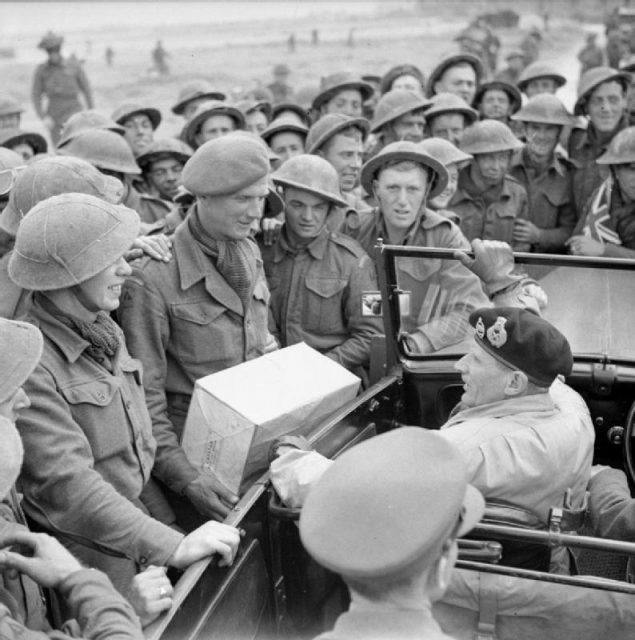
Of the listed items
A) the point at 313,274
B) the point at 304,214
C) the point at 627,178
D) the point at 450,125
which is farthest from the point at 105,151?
the point at 627,178

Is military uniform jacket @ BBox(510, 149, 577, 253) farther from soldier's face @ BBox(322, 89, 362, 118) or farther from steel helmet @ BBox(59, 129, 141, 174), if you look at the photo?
steel helmet @ BBox(59, 129, 141, 174)

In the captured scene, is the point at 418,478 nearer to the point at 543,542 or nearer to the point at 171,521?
the point at 543,542

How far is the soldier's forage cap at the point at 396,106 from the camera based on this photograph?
7160mm

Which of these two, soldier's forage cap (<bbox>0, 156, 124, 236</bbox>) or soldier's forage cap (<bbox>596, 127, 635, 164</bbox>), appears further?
soldier's forage cap (<bbox>596, 127, 635, 164</bbox>)

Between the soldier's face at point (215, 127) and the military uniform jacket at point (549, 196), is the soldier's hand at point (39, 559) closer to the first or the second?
the soldier's face at point (215, 127)

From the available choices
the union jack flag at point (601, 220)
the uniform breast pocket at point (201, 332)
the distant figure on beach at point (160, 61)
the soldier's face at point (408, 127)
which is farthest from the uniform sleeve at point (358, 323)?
the distant figure on beach at point (160, 61)

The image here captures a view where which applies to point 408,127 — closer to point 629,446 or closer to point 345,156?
point 345,156

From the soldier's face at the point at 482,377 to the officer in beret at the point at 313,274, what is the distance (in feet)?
4.86

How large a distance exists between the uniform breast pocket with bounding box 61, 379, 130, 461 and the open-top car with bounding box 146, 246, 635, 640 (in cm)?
49

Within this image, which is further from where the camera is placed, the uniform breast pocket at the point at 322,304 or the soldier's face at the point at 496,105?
the soldier's face at the point at 496,105

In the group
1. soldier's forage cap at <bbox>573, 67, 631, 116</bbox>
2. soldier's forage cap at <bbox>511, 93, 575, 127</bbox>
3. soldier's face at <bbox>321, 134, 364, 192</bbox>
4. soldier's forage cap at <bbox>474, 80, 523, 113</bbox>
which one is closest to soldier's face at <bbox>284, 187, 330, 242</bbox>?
soldier's face at <bbox>321, 134, 364, 192</bbox>

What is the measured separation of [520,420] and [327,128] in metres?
3.84

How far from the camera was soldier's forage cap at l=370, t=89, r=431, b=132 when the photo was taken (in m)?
7.16

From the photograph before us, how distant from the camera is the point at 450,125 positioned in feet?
24.8
